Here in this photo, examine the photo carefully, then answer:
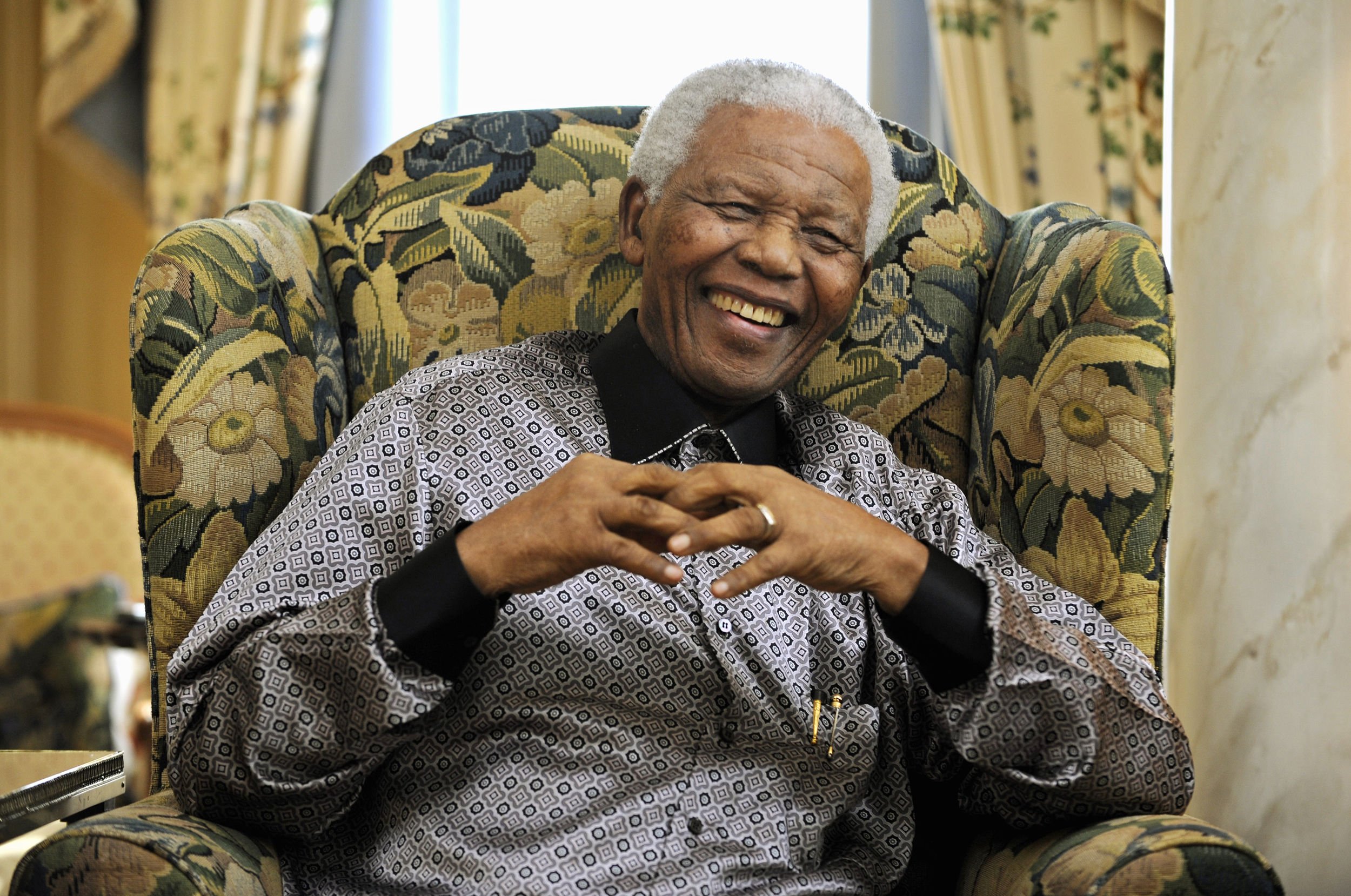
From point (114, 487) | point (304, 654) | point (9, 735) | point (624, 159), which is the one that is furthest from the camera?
point (114, 487)

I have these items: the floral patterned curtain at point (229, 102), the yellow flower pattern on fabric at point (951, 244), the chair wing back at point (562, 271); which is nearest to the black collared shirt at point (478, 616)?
the chair wing back at point (562, 271)

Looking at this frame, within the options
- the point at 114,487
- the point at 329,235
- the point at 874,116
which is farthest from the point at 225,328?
the point at 114,487

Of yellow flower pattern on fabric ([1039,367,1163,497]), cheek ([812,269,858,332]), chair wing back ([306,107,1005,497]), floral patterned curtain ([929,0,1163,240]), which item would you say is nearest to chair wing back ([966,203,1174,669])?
yellow flower pattern on fabric ([1039,367,1163,497])

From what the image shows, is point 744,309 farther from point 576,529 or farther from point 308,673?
point 308,673

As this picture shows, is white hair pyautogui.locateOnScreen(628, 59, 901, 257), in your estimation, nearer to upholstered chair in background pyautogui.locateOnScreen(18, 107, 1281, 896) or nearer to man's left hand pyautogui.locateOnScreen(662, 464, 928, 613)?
upholstered chair in background pyautogui.locateOnScreen(18, 107, 1281, 896)

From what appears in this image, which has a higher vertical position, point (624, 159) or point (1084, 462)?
point (624, 159)

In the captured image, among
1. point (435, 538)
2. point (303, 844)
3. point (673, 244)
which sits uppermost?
point (673, 244)

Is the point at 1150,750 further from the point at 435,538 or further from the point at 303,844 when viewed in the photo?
the point at 303,844

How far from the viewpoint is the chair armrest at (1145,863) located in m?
1.06

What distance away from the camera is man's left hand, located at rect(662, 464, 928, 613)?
3.61 ft

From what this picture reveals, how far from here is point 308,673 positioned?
1150mm

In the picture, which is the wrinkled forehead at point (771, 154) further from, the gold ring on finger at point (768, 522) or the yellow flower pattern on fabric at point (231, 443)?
the yellow flower pattern on fabric at point (231, 443)

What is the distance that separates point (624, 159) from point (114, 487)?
193 centimetres

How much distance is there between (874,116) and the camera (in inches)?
60.4
